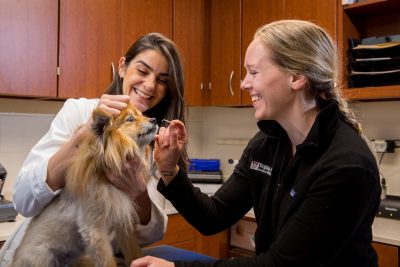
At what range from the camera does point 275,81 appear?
133 centimetres

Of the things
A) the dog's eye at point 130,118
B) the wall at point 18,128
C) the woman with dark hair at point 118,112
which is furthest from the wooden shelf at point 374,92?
the wall at point 18,128

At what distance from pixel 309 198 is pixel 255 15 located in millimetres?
2280

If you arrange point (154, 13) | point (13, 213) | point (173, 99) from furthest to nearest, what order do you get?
point (154, 13) → point (13, 213) → point (173, 99)

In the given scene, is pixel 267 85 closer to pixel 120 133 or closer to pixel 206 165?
pixel 120 133

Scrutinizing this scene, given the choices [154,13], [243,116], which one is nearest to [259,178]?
[154,13]

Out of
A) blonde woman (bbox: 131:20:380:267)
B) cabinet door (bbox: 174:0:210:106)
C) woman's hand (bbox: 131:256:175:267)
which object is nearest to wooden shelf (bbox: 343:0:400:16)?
cabinet door (bbox: 174:0:210:106)

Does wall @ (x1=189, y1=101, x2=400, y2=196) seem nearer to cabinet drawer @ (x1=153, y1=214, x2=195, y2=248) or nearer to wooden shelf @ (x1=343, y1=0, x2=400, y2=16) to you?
wooden shelf @ (x1=343, y1=0, x2=400, y2=16)

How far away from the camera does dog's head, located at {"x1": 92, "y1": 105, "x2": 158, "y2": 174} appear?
1.22 m

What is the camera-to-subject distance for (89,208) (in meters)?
1.24

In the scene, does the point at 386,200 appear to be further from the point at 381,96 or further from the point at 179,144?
the point at 179,144

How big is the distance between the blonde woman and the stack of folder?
4.07ft

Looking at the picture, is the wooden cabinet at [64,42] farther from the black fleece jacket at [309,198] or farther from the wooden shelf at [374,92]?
the wooden shelf at [374,92]

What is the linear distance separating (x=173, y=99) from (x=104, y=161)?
0.58 meters

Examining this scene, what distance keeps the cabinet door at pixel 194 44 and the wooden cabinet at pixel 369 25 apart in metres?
1.19
